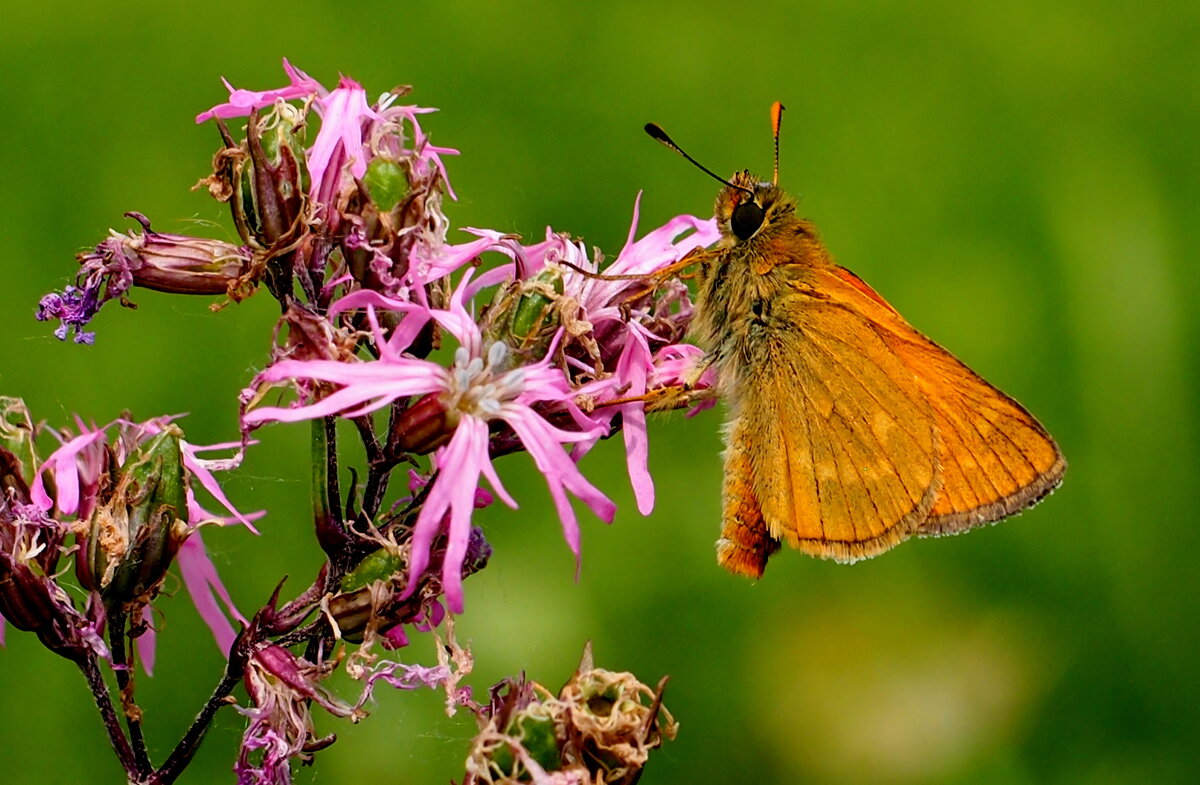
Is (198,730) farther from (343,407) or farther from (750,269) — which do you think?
(750,269)

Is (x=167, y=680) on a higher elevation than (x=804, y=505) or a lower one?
lower

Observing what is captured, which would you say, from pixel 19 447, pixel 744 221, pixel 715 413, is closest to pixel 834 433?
pixel 744 221

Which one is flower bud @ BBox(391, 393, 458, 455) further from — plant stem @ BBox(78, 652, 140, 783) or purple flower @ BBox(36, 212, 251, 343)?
plant stem @ BBox(78, 652, 140, 783)

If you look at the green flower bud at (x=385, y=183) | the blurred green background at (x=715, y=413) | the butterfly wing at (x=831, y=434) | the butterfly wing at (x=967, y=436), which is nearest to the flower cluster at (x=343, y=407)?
the green flower bud at (x=385, y=183)

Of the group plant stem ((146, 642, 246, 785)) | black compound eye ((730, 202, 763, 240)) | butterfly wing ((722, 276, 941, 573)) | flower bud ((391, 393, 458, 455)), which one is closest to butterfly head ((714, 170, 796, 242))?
black compound eye ((730, 202, 763, 240))

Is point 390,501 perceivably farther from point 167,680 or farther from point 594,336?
point 594,336

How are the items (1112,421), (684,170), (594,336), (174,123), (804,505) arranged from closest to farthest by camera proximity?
1. (594,336)
2. (804,505)
3. (1112,421)
4. (174,123)
5. (684,170)

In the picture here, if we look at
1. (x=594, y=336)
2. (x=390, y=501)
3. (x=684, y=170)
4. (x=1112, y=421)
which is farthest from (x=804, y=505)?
(x=684, y=170)
